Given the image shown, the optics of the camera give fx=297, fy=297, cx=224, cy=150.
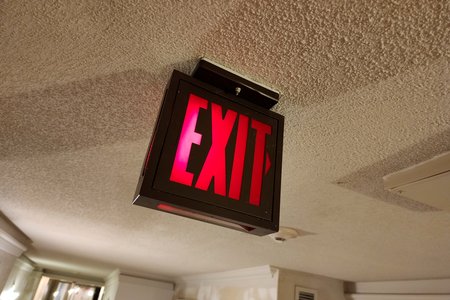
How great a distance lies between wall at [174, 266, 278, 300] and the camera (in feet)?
13.1

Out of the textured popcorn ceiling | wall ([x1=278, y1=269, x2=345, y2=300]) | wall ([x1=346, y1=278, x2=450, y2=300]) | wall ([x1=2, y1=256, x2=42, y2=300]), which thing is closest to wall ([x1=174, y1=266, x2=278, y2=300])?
wall ([x1=278, y1=269, x2=345, y2=300])

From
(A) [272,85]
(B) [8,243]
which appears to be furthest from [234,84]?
(B) [8,243]

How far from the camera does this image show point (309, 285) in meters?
4.09

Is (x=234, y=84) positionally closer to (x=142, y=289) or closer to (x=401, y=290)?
(x=401, y=290)

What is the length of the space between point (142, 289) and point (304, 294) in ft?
12.1

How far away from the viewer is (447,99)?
3.34ft

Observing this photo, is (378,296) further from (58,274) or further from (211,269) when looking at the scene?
(58,274)

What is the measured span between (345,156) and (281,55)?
71 cm

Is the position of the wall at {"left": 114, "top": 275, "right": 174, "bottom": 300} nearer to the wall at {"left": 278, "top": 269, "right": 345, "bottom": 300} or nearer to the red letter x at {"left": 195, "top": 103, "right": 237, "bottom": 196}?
the wall at {"left": 278, "top": 269, "right": 345, "bottom": 300}

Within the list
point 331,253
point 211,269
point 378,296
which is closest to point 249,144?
point 331,253

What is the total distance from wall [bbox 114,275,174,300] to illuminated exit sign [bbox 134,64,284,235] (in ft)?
20.0

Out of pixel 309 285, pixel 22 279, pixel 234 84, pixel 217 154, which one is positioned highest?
pixel 234 84

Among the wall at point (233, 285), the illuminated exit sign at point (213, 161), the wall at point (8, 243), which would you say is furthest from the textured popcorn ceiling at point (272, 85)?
the wall at point (233, 285)

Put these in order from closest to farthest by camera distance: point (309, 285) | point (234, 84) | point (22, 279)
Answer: point (234, 84)
point (309, 285)
point (22, 279)
